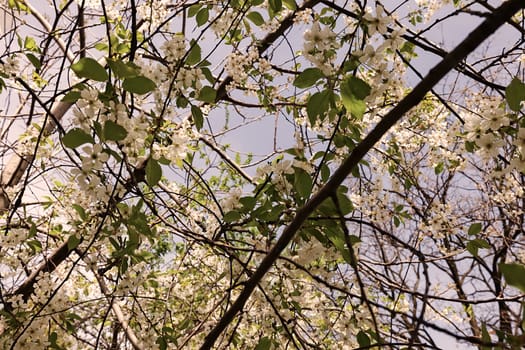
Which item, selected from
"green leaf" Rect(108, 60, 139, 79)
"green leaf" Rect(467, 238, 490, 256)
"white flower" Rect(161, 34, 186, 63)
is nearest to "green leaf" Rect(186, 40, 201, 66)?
"white flower" Rect(161, 34, 186, 63)

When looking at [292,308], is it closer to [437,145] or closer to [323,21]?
[323,21]

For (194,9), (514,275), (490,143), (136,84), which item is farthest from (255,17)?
(514,275)

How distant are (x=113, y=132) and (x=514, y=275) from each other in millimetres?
1007

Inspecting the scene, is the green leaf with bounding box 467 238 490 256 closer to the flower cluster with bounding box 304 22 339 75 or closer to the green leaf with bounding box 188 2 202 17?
the flower cluster with bounding box 304 22 339 75

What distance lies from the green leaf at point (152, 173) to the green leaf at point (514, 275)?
102cm

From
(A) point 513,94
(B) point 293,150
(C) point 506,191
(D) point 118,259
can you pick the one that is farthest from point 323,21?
(C) point 506,191

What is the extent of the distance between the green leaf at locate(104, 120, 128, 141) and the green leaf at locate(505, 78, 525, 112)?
105cm

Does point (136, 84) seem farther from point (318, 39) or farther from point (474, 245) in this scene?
point (474, 245)

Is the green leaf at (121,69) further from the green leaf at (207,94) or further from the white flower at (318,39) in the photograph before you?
the white flower at (318,39)

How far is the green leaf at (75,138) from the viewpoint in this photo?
4.13 ft

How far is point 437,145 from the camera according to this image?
10.3 ft

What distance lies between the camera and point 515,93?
1.21 metres

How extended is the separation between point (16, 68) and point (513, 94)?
Result: 2172 millimetres

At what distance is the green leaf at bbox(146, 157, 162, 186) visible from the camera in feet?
4.73
